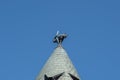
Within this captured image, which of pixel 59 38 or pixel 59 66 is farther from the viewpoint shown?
pixel 59 38

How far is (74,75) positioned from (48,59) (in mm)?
2319

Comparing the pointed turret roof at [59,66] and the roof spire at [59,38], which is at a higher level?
the roof spire at [59,38]

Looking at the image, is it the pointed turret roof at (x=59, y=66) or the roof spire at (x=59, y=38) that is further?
the roof spire at (x=59, y=38)

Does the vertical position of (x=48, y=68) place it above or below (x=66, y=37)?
below

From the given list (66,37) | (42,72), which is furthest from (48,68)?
(66,37)

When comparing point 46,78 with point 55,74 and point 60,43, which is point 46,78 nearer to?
point 55,74

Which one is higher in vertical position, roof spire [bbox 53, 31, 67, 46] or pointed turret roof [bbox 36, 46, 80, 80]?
roof spire [bbox 53, 31, 67, 46]

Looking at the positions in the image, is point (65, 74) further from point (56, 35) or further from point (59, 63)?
point (56, 35)

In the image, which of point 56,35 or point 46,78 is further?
point 56,35

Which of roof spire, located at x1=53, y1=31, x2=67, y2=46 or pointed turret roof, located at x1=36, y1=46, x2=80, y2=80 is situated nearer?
pointed turret roof, located at x1=36, y1=46, x2=80, y2=80

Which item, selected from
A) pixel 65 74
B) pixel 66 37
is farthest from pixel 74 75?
pixel 66 37

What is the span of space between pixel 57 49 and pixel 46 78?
2897mm

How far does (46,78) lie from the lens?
4053 cm

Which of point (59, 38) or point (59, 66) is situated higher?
point (59, 38)
